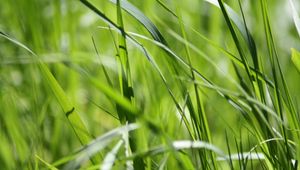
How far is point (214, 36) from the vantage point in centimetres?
234

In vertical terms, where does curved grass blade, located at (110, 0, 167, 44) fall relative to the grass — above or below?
above

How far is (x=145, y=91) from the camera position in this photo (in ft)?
6.18

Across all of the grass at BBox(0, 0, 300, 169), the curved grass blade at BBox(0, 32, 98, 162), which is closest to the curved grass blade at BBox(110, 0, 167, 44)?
the grass at BBox(0, 0, 300, 169)

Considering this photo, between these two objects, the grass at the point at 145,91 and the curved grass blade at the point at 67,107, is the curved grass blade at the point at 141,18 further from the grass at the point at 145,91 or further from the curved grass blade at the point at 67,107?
the curved grass blade at the point at 67,107

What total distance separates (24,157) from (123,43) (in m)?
0.51

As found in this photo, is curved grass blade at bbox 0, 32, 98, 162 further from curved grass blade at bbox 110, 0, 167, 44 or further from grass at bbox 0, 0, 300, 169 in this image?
curved grass blade at bbox 110, 0, 167, 44

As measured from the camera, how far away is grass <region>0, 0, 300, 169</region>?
42.9 inches

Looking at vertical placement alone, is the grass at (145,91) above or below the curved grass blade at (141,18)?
below

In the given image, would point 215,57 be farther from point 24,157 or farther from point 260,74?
point 260,74

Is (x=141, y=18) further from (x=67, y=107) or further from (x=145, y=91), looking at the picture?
(x=145, y=91)

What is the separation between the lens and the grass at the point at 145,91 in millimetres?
1089

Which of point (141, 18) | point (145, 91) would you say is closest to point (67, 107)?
point (141, 18)

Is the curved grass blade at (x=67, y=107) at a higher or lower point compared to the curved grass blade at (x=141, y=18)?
lower

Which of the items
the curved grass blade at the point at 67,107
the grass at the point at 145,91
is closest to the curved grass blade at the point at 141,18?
the grass at the point at 145,91
